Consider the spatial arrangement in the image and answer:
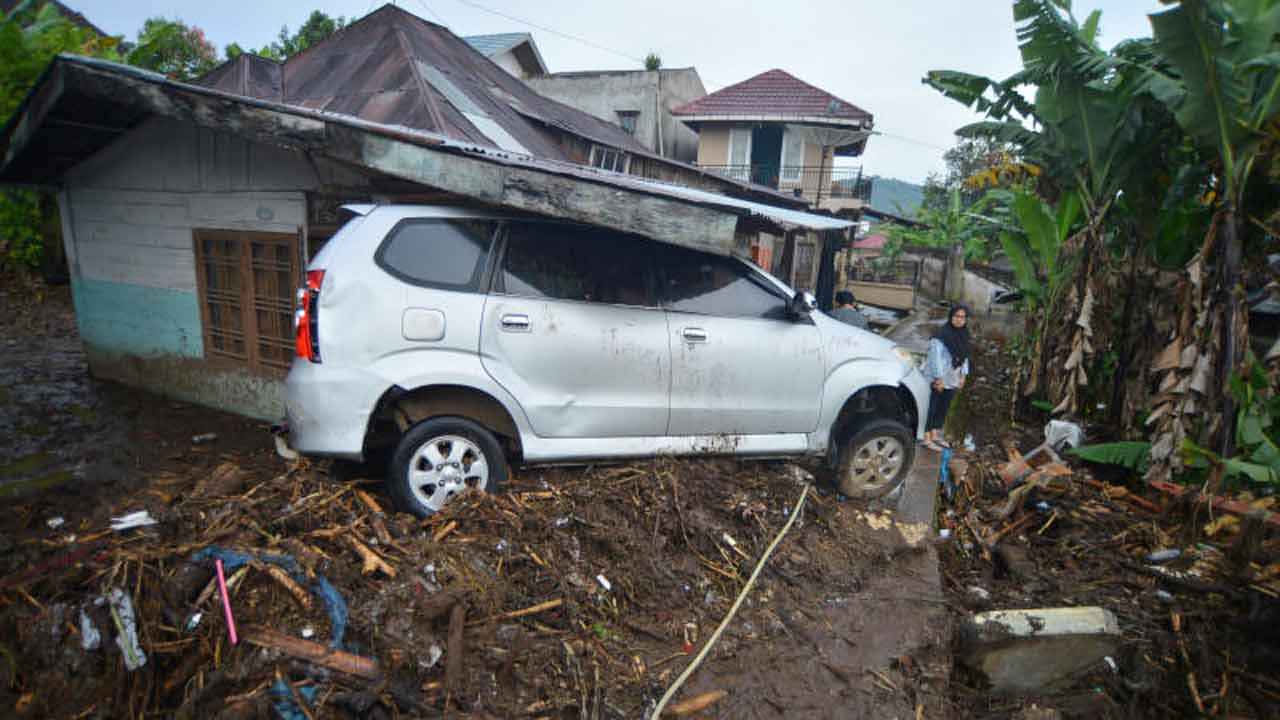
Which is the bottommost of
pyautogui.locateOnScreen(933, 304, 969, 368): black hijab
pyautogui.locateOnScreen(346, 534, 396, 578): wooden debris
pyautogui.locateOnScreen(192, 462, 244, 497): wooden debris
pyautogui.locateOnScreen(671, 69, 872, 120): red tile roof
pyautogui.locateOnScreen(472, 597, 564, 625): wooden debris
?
pyautogui.locateOnScreen(472, 597, 564, 625): wooden debris

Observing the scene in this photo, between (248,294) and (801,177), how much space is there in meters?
20.3

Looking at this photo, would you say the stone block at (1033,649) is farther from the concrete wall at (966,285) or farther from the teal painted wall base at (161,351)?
the concrete wall at (966,285)

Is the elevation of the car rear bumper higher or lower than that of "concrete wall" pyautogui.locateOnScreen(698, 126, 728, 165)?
lower

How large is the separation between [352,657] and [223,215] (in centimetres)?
464

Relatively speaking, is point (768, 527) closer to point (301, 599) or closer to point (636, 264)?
point (636, 264)

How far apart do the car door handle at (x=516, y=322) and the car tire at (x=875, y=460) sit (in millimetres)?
2574

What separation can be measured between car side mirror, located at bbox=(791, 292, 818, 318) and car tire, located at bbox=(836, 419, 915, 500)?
1001 mm

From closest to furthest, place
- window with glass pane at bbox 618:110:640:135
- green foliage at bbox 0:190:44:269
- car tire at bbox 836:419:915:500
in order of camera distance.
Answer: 1. car tire at bbox 836:419:915:500
2. green foliage at bbox 0:190:44:269
3. window with glass pane at bbox 618:110:640:135

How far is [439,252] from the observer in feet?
12.5

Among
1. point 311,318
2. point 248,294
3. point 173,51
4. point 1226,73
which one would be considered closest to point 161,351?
point 248,294

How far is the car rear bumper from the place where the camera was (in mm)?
3557

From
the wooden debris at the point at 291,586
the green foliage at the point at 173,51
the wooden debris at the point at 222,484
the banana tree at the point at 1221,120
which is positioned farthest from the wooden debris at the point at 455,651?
the green foliage at the point at 173,51

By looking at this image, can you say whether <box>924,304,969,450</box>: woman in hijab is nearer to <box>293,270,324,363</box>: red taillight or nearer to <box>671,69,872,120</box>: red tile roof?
<box>293,270,324,363</box>: red taillight

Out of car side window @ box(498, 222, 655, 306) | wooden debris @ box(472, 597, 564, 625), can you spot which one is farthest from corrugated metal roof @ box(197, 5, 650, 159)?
wooden debris @ box(472, 597, 564, 625)
